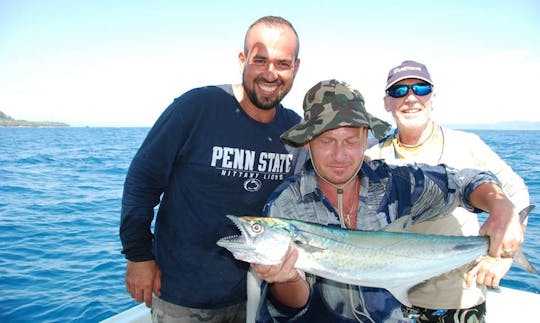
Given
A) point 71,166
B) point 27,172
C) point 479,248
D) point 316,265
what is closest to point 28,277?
point 316,265

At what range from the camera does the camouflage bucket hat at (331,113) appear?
258 cm

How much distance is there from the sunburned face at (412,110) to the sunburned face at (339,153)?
1.16 metres

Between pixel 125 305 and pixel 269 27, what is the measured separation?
293 inches

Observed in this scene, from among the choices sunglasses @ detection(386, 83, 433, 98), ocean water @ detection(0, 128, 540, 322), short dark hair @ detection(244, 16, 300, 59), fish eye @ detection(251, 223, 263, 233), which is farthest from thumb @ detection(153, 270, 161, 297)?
ocean water @ detection(0, 128, 540, 322)

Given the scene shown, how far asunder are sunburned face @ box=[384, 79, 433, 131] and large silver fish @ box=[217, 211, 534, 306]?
137cm

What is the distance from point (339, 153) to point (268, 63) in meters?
1.02

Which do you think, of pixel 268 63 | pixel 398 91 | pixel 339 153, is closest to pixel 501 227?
pixel 339 153

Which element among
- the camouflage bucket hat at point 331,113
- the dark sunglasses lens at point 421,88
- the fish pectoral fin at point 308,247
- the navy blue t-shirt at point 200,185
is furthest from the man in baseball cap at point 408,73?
the fish pectoral fin at point 308,247

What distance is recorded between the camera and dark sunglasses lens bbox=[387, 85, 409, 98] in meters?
3.67

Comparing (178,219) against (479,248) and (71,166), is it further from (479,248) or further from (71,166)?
(71,166)

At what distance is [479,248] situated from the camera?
2.53 metres

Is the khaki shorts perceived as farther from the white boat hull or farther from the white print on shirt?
the white boat hull

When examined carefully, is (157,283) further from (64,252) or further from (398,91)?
(64,252)

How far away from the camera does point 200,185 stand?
124 inches
